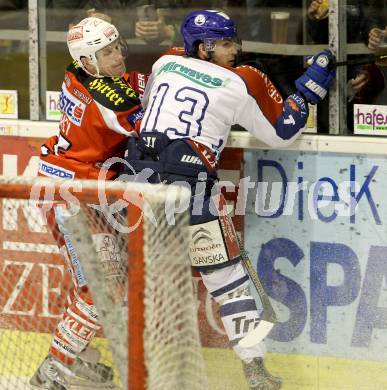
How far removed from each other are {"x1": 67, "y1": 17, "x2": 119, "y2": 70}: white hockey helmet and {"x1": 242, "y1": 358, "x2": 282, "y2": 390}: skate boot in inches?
55.7

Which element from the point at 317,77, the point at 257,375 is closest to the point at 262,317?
the point at 257,375

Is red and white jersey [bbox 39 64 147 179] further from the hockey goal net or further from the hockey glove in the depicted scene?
the hockey glove

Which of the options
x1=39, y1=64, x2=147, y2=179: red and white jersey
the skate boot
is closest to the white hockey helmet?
x1=39, y1=64, x2=147, y2=179: red and white jersey

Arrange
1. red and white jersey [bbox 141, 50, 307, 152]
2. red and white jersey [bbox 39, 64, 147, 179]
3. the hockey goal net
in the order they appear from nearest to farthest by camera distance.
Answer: the hockey goal net < red and white jersey [bbox 141, 50, 307, 152] < red and white jersey [bbox 39, 64, 147, 179]

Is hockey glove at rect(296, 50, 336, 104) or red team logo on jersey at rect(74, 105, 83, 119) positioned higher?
hockey glove at rect(296, 50, 336, 104)

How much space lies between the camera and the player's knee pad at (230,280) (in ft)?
15.4

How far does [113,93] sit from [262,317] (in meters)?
1.17

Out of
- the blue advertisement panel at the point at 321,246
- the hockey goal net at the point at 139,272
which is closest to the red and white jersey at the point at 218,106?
the blue advertisement panel at the point at 321,246

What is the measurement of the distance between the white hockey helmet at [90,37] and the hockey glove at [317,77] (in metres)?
0.82

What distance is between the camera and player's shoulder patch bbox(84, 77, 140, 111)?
4703 mm

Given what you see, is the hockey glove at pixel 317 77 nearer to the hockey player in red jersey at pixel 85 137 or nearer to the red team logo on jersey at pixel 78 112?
the hockey player in red jersey at pixel 85 137

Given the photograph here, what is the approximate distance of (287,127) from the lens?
4.67 metres

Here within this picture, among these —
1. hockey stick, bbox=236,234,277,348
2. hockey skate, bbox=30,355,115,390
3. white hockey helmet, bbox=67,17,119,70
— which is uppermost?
white hockey helmet, bbox=67,17,119,70

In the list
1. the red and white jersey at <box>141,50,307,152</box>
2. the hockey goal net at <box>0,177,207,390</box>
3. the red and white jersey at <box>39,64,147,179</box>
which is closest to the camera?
the hockey goal net at <box>0,177,207,390</box>
